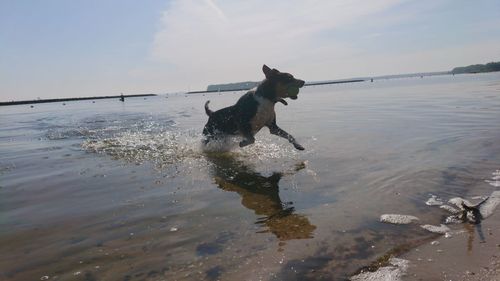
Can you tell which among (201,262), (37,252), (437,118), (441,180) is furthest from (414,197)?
(437,118)

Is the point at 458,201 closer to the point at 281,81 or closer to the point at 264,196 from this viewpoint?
the point at 264,196

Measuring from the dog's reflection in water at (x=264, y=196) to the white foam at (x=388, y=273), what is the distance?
104 cm

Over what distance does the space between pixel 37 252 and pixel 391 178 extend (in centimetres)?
536

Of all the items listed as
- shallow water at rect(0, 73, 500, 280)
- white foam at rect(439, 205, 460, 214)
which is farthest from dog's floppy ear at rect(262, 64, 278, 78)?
white foam at rect(439, 205, 460, 214)

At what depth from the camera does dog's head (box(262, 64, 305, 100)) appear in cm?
1028

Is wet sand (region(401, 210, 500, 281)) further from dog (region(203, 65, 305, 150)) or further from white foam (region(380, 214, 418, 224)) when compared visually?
dog (region(203, 65, 305, 150))

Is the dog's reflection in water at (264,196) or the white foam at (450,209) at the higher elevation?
the dog's reflection in water at (264,196)

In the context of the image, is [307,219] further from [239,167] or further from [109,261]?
[239,167]

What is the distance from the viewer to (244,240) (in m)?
4.59

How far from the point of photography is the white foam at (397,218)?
4.89 metres

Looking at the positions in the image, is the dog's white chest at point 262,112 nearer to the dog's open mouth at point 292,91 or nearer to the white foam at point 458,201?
the dog's open mouth at point 292,91

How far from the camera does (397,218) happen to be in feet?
16.4

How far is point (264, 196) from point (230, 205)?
65 centimetres


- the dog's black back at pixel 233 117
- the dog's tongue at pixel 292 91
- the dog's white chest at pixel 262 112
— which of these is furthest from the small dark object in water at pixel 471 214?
the dog's black back at pixel 233 117
